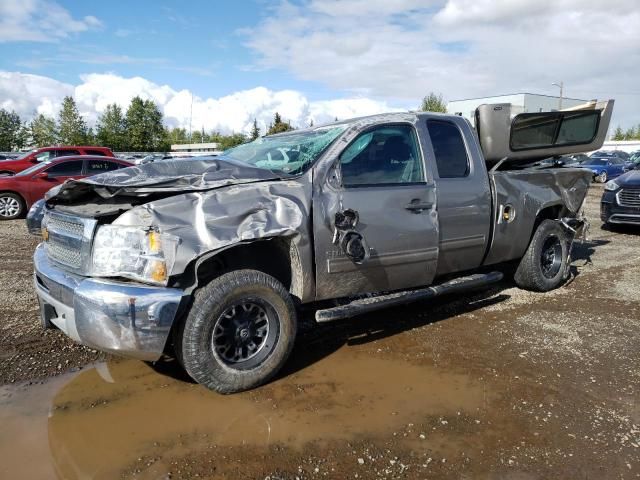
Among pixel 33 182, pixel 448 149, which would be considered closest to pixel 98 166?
pixel 33 182

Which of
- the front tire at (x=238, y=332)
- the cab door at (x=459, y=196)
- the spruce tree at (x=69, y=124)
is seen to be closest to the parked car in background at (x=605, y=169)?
the cab door at (x=459, y=196)

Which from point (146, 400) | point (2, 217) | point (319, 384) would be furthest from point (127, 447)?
point (2, 217)

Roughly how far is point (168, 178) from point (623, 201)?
376 inches

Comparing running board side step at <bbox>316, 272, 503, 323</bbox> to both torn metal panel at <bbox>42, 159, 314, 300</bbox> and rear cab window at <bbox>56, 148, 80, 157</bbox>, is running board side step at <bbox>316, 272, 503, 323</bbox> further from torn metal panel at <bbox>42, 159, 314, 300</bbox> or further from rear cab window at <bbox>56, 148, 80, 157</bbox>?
rear cab window at <bbox>56, 148, 80, 157</bbox>

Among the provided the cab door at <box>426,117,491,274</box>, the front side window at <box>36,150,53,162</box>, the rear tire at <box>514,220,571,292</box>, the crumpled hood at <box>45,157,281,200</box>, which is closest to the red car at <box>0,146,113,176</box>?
the front side window at <box>36,150,53,162</box>

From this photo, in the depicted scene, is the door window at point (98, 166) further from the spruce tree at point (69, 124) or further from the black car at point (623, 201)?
the spruce tree at point (69, 124)

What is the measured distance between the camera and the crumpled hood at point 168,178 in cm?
325

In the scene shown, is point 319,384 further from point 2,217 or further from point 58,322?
point 2,217

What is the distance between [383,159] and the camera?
13.6ft

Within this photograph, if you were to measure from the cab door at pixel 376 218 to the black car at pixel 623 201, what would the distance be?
7305mm

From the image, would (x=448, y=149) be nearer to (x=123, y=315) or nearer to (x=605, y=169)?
(x=123, y=315)

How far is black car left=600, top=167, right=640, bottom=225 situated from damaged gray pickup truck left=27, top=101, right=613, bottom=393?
5.99m

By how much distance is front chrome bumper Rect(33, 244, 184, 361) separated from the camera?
299cm

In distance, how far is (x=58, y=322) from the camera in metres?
3.32
